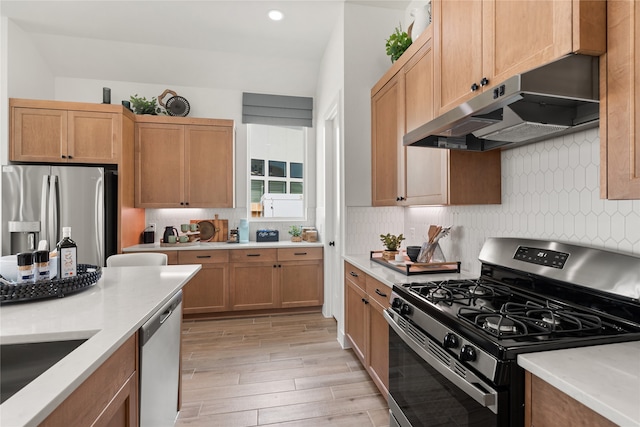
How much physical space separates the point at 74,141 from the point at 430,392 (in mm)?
4069

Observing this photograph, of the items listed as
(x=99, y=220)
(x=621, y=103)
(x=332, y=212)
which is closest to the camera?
(x=621, y=103)

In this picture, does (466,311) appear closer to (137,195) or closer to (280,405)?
(280,405)

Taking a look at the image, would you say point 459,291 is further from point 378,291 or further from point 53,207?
point 53,207

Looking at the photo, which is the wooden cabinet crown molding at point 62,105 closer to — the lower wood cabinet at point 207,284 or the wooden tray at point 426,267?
the lower wood cabinet at point 207,284

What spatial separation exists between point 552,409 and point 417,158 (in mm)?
1576

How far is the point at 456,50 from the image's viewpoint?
61.1 inches

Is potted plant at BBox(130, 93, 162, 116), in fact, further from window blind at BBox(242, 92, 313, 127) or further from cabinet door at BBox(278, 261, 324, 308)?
cabinet door at BBox(278, 261, 324, 308)

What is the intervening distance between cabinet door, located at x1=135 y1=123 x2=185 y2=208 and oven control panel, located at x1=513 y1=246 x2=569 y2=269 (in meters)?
3.64

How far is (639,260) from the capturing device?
1.05 meters

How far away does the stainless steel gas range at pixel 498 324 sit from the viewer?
93 centimetres

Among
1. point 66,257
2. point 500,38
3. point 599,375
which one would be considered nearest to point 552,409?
point 599,375

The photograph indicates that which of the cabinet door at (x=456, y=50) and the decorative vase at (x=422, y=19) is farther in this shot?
the decorative vase at (x=422, y=19)

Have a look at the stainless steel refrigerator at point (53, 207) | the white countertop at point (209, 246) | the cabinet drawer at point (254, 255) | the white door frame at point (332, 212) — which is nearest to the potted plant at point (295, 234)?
the white countertop at point (209, 246)

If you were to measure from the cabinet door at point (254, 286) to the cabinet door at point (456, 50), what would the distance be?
277cm
